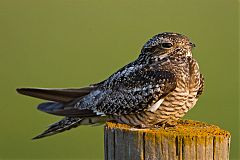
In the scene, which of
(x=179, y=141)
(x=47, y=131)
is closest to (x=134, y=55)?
(x=47, y=131)

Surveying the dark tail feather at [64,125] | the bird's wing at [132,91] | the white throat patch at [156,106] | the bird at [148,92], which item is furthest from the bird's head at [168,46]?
the dark tail feather at [64,125]

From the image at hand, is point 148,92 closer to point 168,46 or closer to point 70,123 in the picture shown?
point 168,46

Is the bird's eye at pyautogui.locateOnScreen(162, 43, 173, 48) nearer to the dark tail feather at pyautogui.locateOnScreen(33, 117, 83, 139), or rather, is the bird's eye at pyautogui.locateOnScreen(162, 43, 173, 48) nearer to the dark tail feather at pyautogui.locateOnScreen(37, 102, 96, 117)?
the dark tail feather at pyautogui.locateOnScreen(37, 102, 96, 117)

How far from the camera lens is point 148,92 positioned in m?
5.98

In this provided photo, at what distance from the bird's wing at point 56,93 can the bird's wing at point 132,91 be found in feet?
0.54

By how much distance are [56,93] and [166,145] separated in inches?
78.9

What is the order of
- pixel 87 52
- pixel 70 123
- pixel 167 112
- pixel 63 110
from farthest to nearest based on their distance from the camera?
pixel 87 52 → pixel 70 123 → pixel 63 110 → pixel 167 112

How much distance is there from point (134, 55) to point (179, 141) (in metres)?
7.43

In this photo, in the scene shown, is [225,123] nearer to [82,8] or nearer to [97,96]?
[97,96]

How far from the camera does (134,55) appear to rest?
12141 millimetres

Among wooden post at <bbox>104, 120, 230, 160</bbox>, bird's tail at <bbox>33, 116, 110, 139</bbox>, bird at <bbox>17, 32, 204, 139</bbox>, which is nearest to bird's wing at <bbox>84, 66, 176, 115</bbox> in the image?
bird at <bbox>17, 32, 204, 139</bbox>

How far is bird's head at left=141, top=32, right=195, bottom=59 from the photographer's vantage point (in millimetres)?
6039

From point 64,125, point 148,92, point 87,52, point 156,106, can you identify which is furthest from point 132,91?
point 87,52

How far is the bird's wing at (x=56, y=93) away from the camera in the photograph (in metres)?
6.45
